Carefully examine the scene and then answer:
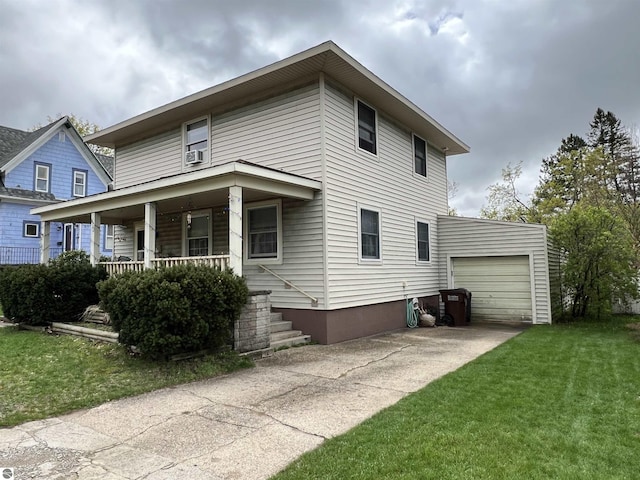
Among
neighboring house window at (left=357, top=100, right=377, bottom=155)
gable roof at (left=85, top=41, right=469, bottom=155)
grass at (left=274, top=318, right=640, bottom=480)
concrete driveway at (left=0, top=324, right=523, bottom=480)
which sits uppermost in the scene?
gable roof at (left=85, top=41, right=469, bottom=155)

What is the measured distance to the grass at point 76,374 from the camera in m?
4.89

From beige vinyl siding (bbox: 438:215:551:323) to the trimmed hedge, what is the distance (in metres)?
10.1

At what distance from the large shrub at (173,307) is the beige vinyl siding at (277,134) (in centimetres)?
361

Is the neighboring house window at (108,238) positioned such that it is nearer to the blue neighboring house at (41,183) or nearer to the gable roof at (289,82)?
the blue neighboring house at (41,183)

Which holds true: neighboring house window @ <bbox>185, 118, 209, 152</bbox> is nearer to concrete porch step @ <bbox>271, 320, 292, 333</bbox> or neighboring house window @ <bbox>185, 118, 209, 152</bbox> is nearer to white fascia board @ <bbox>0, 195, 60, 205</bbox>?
concrete porch step @ <bbox>271, 320, 292, 333</bbox>

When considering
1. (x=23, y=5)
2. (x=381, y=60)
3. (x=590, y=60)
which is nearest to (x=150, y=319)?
(x=23, y=5)

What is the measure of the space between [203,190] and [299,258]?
2535 millimetres

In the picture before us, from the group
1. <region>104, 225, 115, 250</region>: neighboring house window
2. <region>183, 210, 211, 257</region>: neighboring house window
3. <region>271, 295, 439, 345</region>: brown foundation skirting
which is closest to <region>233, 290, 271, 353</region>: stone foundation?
<region>271, 295, 439, 345</region>: brown foundation skirting

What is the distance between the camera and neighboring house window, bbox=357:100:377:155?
1038 centimetres

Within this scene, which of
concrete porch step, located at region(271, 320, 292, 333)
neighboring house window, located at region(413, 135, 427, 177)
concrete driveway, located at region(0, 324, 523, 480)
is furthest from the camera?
neighboring house window, located at region(413, 135, 427, 177)

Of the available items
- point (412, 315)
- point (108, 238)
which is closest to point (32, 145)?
point (108, 238)

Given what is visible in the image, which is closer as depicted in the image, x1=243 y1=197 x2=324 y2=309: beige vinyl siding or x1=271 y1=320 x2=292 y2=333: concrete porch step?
x1=271 y1=320 x2=292 y2=333: concrete porch step

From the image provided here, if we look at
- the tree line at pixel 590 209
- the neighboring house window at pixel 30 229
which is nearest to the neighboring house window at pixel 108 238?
the neighboring house window at pixel 30 229

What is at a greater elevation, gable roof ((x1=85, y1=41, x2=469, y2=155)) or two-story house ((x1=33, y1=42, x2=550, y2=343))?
gable roof ((x1=85, y1=41, x2=469, y2=155))
